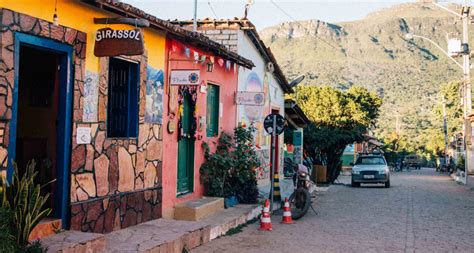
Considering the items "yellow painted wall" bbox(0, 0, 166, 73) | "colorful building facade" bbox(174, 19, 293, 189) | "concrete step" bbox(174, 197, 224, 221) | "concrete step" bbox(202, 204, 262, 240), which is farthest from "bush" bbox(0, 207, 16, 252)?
"colorful building facade" bbox(174, 19, 293, 189)

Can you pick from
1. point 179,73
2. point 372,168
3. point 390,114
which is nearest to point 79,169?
point 179,73

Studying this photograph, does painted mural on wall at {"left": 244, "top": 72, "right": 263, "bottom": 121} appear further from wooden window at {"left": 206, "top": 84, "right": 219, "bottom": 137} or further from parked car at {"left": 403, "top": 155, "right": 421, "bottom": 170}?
parked car at {"left": 403, "top": 155, "right": 421, "bottom": 170}

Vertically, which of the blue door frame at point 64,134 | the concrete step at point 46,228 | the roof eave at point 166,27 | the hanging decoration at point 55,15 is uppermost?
the roof eave at point 166,27

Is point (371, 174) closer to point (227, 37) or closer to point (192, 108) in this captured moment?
point (227, 37)

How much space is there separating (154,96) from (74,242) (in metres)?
3.97

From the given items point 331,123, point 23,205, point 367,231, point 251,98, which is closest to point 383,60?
point 331,123

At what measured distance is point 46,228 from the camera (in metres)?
7.19

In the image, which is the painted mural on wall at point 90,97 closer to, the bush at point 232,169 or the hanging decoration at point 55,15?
the hanging decoration at point 55,15

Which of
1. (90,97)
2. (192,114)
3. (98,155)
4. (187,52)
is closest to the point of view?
(90,97)

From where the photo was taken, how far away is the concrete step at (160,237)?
7664 millimetres

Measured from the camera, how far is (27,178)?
6.23m

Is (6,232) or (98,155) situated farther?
(98,155)

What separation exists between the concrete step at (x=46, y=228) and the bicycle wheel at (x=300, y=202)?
717 centimetres

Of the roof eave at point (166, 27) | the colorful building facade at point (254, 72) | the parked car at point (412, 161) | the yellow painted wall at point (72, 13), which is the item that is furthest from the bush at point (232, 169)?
the parked car at point (412, 161)
